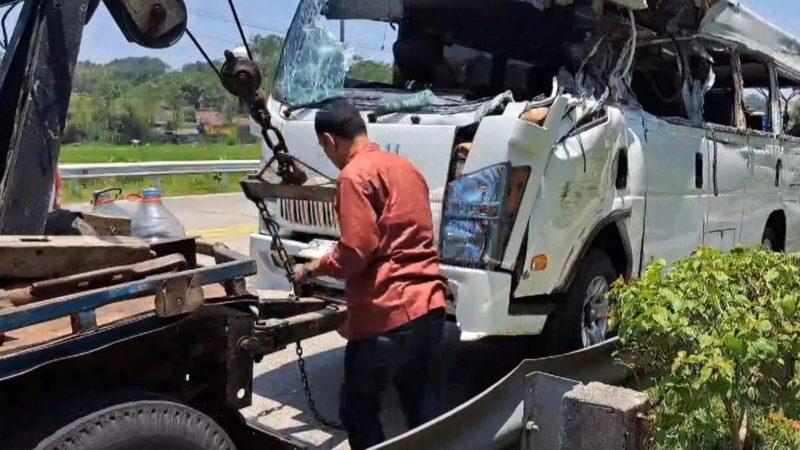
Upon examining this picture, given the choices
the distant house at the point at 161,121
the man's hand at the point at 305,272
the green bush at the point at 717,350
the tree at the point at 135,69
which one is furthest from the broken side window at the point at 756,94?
the tree at the point at 135,69

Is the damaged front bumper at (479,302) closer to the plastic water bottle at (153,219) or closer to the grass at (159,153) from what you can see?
the plastic water bottle at (153,219)

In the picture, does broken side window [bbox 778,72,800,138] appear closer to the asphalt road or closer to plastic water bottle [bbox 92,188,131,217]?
the asphalt road

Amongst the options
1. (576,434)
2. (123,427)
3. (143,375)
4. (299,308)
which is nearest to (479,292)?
(299,308)

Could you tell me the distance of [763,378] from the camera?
3.20 meters

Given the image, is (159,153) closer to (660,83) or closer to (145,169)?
(145,169)

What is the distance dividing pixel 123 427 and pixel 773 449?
2450 mm

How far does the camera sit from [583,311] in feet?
17.5

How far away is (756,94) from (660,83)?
199cm

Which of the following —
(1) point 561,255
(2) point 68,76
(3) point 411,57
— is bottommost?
(1) point 561,255

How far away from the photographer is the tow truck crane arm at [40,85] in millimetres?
3293

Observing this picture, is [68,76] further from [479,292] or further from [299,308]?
[479,292]

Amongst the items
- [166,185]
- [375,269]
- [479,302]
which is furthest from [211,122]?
[375,269]

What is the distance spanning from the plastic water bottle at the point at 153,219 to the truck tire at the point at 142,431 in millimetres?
1774

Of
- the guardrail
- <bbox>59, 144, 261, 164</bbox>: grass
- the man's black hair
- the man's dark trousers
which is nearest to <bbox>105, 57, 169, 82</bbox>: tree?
<bbox>59, 144, 261, 164</bbox>: grass
